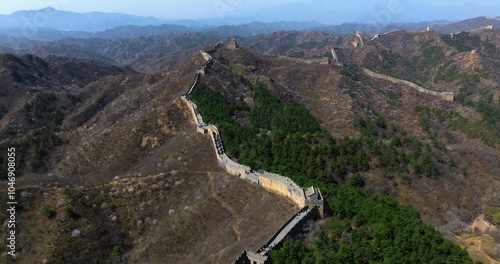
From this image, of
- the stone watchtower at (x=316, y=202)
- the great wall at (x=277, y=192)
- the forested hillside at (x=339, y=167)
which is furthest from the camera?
the stone watchtower at (x=316, y=202)

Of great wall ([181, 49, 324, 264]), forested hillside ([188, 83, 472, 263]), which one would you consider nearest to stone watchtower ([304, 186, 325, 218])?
great wall ([181, 49, 324, 264])

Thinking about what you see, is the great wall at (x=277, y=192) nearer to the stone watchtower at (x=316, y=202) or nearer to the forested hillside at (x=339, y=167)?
the stone watchtower at (x=316, y=202)

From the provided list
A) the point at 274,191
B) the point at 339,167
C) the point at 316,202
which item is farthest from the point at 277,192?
the point at 339,167

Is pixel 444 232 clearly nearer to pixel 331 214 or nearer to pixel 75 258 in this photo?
pixel 331 214

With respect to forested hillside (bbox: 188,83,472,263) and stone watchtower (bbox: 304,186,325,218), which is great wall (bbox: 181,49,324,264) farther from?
forested hillside (bbox: 188,83,472,263)

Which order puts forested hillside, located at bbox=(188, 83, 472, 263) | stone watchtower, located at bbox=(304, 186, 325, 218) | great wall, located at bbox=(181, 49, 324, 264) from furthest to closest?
stone watchtower, located at bbox=(304, 186, 325, 218)
great wall, located at bbox=(181, 49, 324, 264)
forested hillside, located at bbox=(188, 83, 472, 263)

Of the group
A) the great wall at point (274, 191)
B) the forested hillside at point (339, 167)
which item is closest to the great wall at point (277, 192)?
the great wall at point (274, 191)

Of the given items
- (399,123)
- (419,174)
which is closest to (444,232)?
(419,174)

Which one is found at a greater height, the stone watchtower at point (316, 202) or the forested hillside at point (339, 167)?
the stone watchtower at point (316, 202)

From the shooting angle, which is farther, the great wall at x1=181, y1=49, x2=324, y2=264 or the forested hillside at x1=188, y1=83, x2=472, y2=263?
the great wall at x1=181, y1=49, x2=324, y2=264
